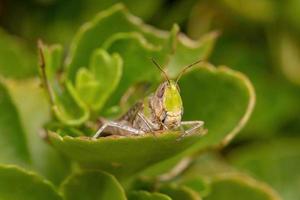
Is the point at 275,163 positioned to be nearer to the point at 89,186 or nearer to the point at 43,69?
the point at 89,186

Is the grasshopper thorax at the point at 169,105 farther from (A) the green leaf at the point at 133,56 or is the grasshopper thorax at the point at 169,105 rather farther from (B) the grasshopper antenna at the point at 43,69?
(B) the grasshopper antenna at the point at 43,69

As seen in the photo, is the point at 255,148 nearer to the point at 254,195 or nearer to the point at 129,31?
the point at 254,195

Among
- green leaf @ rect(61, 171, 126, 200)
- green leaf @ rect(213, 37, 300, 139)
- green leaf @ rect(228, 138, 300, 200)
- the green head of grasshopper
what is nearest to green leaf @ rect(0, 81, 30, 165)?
green leaf @ rect(61, 171, 126, 200)

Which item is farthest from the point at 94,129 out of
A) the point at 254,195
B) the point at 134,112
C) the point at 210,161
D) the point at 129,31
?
the point at 210,161

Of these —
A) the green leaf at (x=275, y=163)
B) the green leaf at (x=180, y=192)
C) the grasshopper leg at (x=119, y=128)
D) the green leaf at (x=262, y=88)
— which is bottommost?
the green leaf at (x=275, y=163)

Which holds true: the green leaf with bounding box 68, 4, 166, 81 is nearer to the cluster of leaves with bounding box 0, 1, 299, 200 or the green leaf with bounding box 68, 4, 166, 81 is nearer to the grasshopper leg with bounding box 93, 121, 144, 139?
the cluster of leaves with bounding box 0, 1, 299, 200

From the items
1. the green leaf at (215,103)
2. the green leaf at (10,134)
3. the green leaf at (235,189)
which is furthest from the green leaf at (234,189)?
the green leaf at (10,134)
